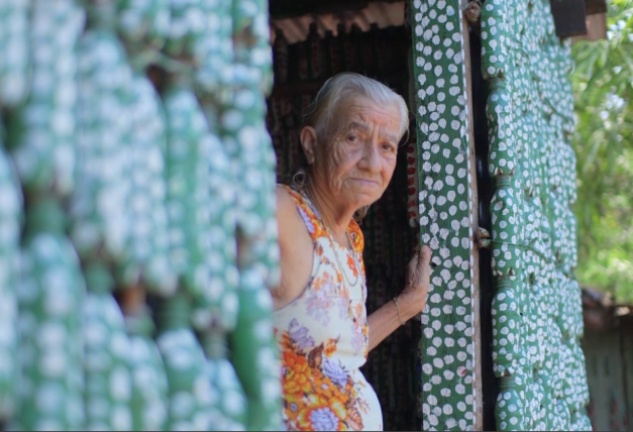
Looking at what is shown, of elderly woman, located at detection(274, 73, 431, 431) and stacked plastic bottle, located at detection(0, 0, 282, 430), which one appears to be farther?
elderly woman, located at detection(274, 73, 431, 431)

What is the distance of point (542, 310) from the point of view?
3.80 meters

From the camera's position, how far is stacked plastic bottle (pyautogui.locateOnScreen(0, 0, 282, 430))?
1.03m

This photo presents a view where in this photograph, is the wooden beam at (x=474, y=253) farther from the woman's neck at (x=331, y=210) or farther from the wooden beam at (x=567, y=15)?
the wooden beam at (x=567, y=15)

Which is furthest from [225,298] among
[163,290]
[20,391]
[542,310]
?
[542,310]

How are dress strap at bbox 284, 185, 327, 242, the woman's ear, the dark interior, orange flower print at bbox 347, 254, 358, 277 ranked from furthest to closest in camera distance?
1. the dark interior
2. the woman's ear
3. orange flower print at bbox 347, 254, 358, 277
4. dress strap at bbox 284, 185, 327, 242

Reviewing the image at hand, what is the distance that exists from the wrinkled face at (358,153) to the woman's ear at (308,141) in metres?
0.02

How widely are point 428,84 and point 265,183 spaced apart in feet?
6.14

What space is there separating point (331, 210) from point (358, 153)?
0.19 metres

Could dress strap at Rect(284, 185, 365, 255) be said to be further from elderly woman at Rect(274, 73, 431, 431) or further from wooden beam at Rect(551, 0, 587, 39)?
wooden beam at Rect(551, 0, 587, 39)

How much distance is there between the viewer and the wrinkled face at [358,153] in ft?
8.07

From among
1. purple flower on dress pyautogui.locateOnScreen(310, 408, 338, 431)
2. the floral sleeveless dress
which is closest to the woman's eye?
the floral sleeveless dress

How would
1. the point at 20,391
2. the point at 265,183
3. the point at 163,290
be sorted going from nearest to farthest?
the point at 20,391 → the point at 163,290 → the point at 265,183

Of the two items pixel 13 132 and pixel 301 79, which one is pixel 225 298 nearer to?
pixel 13 132

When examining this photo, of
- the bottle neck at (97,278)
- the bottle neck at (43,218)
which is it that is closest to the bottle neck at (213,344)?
the bottle neck at (97,278)
